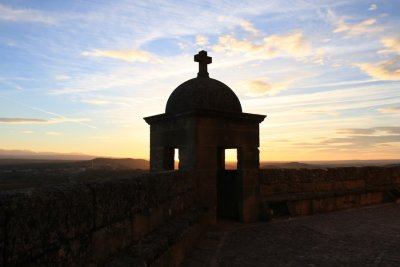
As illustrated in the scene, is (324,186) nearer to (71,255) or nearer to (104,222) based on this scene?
(104,222)

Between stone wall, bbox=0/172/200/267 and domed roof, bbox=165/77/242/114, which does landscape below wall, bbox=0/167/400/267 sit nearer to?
stone wall, bbox=0/172/200/267

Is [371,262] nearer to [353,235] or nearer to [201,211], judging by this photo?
[353,235]

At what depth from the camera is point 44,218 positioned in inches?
103

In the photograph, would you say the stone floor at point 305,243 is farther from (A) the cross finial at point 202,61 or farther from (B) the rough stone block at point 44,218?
(A) the cross finial at point 202,61

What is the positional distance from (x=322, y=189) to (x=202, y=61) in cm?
565

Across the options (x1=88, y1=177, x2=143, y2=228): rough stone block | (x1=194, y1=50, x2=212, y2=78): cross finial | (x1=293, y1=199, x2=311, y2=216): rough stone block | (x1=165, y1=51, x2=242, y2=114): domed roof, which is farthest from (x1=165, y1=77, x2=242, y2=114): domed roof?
(x1=88, y1=177, x2=143, y2=228): rough stone block

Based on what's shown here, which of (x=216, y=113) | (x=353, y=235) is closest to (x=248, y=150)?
(x=216, y=113)

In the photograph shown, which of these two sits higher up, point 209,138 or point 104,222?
point 209,138

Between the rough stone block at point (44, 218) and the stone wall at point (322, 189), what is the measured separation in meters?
6.98

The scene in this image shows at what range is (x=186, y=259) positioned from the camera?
5848 mm

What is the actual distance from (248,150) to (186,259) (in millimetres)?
4259

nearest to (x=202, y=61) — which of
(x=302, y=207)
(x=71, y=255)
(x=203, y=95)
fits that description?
(x=203, y=95)

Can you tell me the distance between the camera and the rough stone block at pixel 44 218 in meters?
2.30

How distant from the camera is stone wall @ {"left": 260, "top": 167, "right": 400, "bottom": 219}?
33.0 ft
